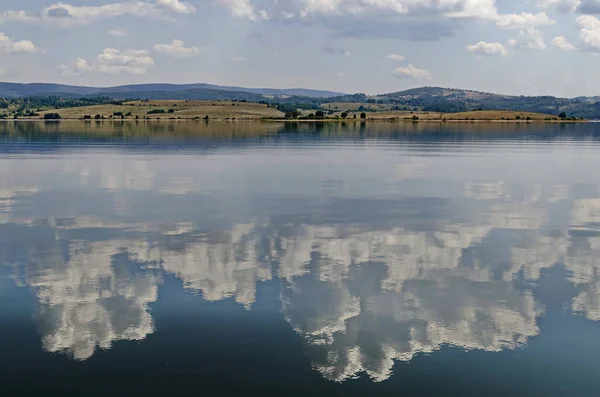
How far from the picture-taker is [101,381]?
1916cm

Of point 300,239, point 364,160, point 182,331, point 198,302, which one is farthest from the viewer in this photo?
point 364,160

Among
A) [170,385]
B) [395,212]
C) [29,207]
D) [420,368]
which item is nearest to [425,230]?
[395,212]

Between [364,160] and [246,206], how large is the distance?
4655 cm

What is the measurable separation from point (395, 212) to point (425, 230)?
6943 mm

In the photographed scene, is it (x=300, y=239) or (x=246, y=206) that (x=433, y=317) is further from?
(x=246, y=206)

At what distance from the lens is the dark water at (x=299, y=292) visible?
64.9 feet

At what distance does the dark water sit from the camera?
19781 millimetres

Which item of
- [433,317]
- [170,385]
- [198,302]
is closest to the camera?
[170,385]

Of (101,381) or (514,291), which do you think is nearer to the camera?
(101,381)

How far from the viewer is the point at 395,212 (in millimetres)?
47812

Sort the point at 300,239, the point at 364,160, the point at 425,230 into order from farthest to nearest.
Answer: the point at 364,160 < the point at 425,230 < the point at 300,239

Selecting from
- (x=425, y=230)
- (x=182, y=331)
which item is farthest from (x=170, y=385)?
(x=425, y=230)

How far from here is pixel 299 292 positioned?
27891 millimetres

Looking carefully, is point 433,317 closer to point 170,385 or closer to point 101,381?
point 170,385
